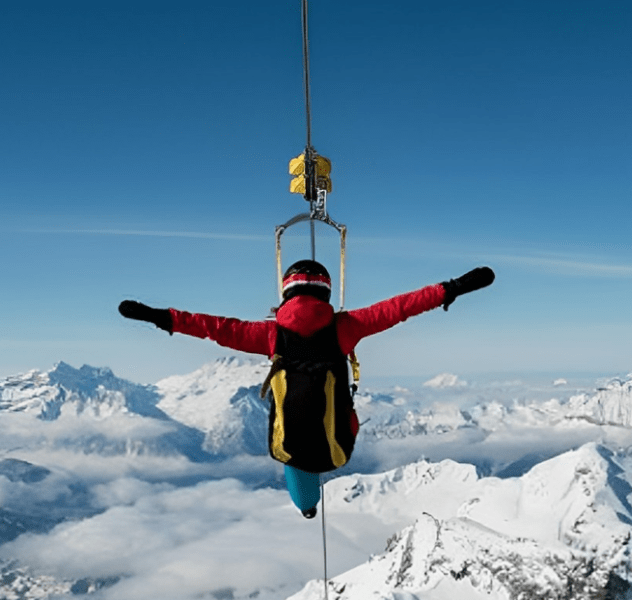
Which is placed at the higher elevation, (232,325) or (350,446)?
(232,325)

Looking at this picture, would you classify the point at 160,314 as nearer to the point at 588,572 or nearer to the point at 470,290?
the point at 470,290

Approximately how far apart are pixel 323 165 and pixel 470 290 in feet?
6.64

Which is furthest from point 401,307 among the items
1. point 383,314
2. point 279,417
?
point 279,417

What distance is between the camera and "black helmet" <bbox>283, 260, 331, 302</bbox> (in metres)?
6.75

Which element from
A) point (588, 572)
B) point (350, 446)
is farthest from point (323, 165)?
point (588, 572)

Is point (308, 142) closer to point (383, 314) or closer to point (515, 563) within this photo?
point (383, 314)

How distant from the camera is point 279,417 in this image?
22.6 ft

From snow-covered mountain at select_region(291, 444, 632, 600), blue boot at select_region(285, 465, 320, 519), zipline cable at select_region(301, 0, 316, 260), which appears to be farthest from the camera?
snow-covered mountain at select_region(291, 444, 632, 600)

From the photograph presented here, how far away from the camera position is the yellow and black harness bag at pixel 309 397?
22.0ft

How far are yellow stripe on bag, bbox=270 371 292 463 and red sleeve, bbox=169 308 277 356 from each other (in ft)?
1.04

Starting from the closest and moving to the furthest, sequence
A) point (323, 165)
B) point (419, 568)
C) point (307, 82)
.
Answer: point (307, 82) < point (323, 165) < point (419, 568)

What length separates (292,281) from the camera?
6.79 metres

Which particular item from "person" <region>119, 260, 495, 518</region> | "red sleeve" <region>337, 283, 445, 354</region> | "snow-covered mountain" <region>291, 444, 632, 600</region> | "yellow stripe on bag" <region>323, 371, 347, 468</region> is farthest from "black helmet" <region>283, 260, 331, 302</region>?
"snow-covered mountain" <region>291, 444, 632, 600</region>

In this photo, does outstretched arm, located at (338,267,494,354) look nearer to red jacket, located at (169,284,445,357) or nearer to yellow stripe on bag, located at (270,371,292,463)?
red jacket, located at (169,284,445,357)
